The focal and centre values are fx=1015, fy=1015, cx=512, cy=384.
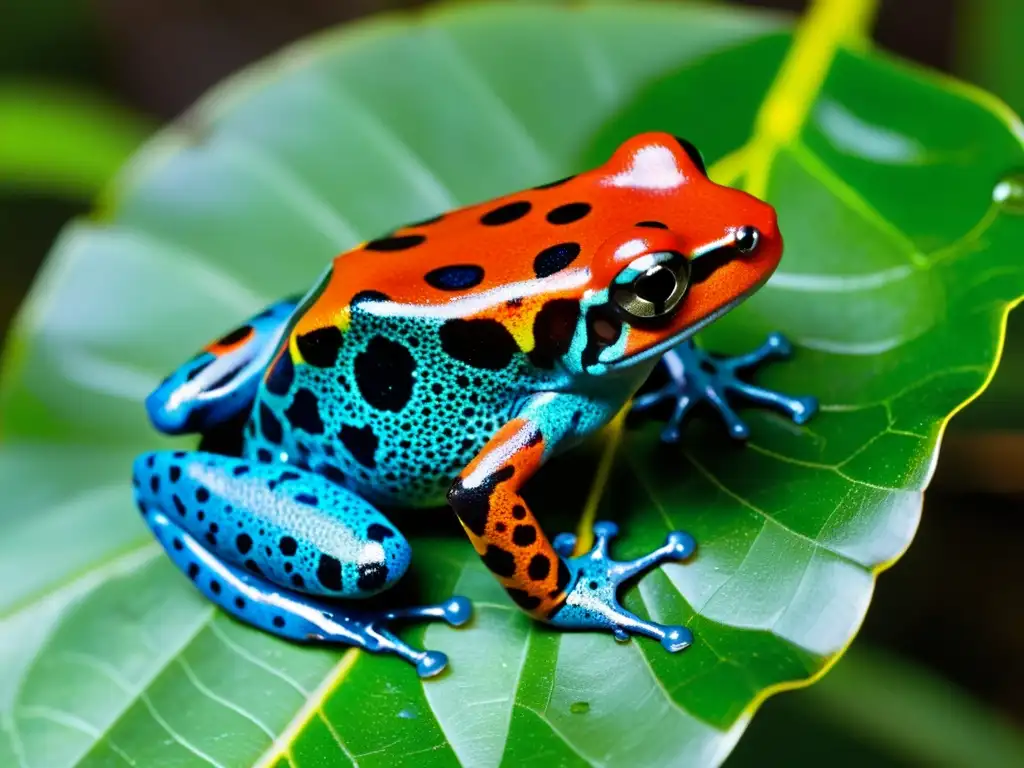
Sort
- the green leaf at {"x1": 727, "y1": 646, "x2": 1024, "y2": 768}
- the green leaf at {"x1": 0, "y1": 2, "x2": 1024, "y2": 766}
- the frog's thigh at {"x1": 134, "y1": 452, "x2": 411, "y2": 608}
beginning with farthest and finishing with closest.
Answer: the green leaf at {"x1": 727, "y1": 646, "x2": 1024, "y2": 768} < the frog's thigh at {"x1": 134, "y1": 452, "x2": 411, "y2": 608} < the green leaf at {"x1": 0, "y1": 2, "x2": 1024, "y2": 766}

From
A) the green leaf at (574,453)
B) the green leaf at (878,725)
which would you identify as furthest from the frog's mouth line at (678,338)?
the green leaf at (878,725)

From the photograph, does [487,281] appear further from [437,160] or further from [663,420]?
[437,160]

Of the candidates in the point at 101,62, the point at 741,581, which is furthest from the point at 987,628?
the point at 101,62

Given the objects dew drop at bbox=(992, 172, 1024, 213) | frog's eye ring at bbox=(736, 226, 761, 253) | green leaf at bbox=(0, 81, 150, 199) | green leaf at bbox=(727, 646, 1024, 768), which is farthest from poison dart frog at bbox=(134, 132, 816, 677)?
green leaf at bbox=(0, 81, 150, 199)

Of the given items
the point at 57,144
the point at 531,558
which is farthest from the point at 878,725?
the point at 57,144

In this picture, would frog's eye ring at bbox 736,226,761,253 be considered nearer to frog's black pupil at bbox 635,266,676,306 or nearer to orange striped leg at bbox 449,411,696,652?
frog's black pupil at bbox 635,266,676,306

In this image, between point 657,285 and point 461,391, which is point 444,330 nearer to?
point 461,391
